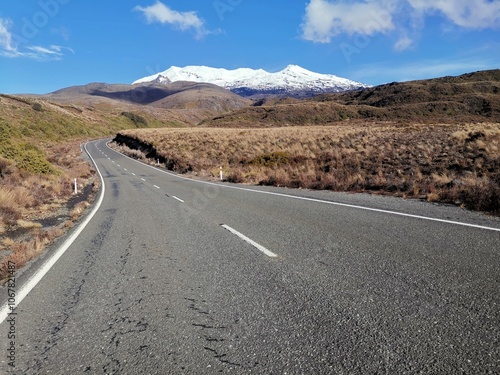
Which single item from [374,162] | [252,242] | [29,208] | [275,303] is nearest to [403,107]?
[374,162]

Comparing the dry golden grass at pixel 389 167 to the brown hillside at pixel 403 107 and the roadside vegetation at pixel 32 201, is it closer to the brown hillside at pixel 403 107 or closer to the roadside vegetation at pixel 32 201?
the roadside vegetation at pixel 32 201

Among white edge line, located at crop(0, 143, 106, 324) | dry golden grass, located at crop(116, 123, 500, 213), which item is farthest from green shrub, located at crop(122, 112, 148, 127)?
white edge line, located at crop(0, 143, 106, 324)

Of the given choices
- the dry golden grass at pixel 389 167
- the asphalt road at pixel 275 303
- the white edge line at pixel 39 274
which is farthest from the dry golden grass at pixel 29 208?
the dry golden grass at pixel 389 167

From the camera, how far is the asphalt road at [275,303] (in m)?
2.68

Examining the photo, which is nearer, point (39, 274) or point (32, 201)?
point (39, 274)

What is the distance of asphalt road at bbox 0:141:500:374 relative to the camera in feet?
8.80

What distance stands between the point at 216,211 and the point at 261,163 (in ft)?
43.8

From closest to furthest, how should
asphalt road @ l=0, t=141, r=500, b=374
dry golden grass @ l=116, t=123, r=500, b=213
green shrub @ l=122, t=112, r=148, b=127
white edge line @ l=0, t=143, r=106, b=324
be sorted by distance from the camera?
asphalt road @ l=0, t=141, r=500, b=374, white edge line @ l=0, t=143, r=106, b=324, dry golden grass @ l=116, t=123, r=500, b=213, green shrub @ l=122, t=112, r=148, b=127

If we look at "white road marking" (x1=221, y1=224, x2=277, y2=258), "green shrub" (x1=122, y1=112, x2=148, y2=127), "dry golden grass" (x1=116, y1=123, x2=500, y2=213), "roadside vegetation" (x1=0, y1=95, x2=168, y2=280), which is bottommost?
"roadside vegetation" (x1=0, y1=95, x2=168, y2=280)

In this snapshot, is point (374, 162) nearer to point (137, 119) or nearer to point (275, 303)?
point (275, 303)

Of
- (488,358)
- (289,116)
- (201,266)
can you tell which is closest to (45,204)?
(201,266)

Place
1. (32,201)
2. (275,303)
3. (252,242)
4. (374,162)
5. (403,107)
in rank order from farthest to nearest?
1. (403,107)
2. (374,162)
3. (32,201)
4. (252,242)
5. (275,303)

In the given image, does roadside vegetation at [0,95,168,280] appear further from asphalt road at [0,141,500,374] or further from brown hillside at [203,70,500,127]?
brown hillside at [203,70,500,127]

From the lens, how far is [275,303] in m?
3.60
